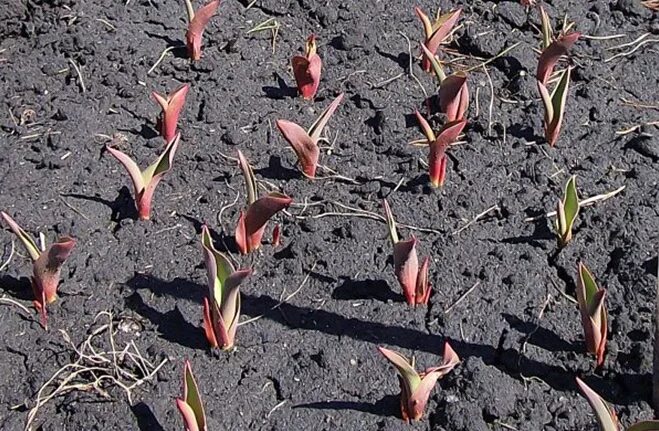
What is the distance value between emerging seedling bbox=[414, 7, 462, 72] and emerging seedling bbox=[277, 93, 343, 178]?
494 mm

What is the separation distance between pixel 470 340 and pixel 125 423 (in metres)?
0.84

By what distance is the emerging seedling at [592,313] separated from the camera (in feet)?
7.61

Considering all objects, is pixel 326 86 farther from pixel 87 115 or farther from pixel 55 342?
pixel 55 342

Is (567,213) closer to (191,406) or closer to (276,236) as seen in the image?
(276,236)

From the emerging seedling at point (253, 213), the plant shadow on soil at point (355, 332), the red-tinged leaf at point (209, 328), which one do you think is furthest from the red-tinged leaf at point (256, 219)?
the red-tinged leaf at point (209, 328)

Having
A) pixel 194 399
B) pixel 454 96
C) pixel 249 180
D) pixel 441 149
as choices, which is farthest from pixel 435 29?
pixel 194 399

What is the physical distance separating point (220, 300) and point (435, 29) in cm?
129

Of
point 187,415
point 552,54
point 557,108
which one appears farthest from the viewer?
point 552,54

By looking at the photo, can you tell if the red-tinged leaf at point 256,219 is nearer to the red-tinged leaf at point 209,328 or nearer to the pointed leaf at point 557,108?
the red-tinged leaf at point 209,328

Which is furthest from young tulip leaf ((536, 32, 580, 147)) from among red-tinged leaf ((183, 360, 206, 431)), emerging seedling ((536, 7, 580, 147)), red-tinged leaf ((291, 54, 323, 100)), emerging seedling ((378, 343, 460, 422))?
red-tinged leaf ((183, 360, 206, 431))

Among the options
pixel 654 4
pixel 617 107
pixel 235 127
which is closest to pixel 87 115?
pixel 235 127

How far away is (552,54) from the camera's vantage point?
3096 mm

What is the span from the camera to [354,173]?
9.87ft

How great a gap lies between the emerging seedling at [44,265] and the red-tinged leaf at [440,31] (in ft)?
4.39
